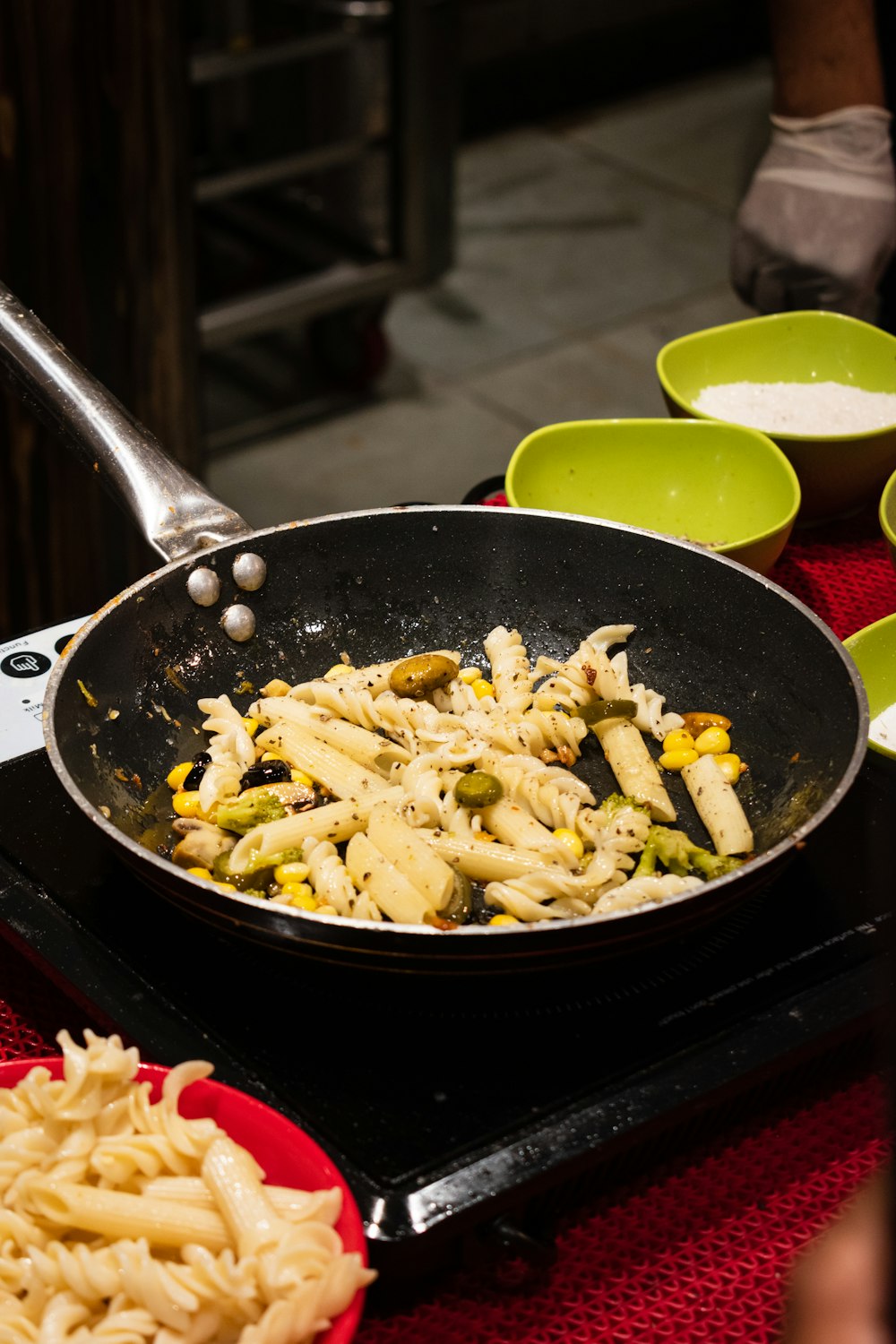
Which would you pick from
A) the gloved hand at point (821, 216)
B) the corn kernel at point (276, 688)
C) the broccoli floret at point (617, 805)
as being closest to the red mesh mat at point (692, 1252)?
the broccoli floret at point (617, 805)

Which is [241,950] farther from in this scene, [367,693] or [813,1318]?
[813,1318]

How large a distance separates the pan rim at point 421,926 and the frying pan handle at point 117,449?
28 mm

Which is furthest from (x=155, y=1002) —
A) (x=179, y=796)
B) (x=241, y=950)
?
(x=179, y=796)

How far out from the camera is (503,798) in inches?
56.6

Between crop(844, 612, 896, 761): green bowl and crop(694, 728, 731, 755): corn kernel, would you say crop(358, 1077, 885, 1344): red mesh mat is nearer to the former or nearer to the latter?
crop(694, 728, 731, 755): corn kernel

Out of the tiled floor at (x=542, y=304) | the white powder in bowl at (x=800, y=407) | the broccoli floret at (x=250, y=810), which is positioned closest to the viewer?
the broccoli floret at (x=250, y=810)

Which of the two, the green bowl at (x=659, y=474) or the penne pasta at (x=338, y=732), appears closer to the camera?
the penne pasta at (x=338, y=732)

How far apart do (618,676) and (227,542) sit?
431 millimetres

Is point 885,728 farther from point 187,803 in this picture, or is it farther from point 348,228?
point 348,228

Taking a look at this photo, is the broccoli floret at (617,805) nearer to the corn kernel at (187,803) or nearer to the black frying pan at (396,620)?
the black frying pan at (396,620)

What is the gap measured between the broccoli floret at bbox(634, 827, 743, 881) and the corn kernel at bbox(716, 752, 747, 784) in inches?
5.2

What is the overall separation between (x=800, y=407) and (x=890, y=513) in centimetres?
31

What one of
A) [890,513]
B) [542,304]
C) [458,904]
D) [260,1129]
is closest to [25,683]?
[458,904]

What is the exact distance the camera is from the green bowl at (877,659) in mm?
1578
